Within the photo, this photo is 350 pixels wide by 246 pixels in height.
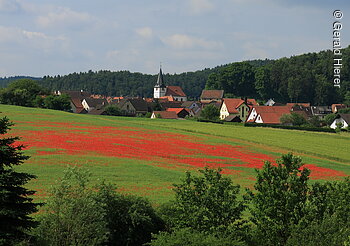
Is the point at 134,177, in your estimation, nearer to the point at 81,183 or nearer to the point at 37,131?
the point at 81,183

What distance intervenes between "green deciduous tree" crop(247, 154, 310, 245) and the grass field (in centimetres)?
784

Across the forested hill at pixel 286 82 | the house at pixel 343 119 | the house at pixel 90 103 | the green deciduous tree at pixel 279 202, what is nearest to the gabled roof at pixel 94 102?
the house at pixel 90 103

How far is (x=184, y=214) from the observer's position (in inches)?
703

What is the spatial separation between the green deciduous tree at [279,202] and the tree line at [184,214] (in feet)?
0.13

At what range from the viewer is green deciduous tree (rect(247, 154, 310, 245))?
1706cm

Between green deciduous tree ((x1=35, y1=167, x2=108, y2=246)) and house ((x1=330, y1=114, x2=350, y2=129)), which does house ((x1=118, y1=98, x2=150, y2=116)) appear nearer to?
house ((x1=330, y1=114, x2=350, y2=129))

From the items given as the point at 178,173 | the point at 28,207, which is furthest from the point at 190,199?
the point at 178,173

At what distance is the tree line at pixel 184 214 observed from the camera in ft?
49.1

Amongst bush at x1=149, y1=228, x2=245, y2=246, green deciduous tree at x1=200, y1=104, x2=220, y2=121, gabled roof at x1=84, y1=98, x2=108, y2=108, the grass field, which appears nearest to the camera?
bush at x1=149, y1=228, x2=245, y2=246

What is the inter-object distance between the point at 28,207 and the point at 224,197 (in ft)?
25.2

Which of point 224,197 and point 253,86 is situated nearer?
point 224,197

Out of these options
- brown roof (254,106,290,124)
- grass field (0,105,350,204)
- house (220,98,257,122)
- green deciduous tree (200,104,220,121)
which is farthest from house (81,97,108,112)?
grass field (0,105,350,204)

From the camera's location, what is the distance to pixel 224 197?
17.9 m

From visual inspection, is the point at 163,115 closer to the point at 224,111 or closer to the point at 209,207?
the point at 224,111
